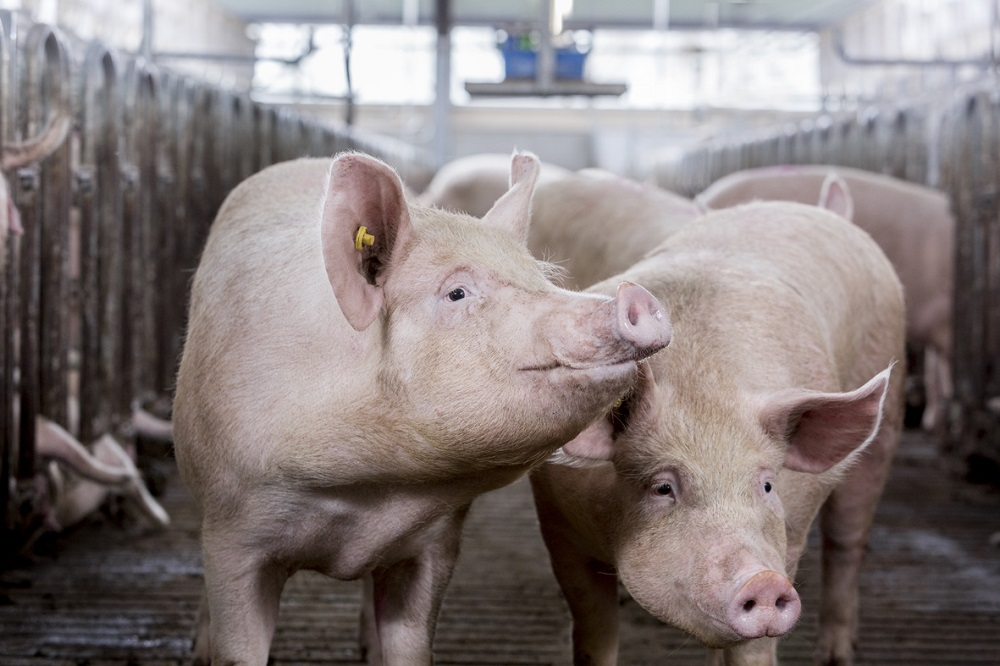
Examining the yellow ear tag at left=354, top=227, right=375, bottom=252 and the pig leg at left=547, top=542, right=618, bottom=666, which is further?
the pig leg at left=547, top=542, right=618, bottom=666

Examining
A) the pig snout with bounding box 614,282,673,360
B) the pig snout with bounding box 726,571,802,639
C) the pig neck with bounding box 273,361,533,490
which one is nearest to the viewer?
the pig snout with bounding box 614,282,673,360

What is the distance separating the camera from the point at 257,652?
9.61ft

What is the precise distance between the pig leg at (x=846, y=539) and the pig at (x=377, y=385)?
4.82ft

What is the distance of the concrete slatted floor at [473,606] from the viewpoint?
13.5 ft

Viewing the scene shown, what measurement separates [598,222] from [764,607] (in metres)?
2.76

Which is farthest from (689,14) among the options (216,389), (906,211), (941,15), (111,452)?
(216,389)

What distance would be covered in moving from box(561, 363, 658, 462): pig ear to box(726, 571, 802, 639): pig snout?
46 cm

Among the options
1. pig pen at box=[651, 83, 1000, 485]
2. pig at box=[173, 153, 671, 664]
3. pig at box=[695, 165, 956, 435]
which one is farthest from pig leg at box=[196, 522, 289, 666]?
pig at box=[695, 165, 956, 435]

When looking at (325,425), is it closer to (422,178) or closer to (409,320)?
(409,320)

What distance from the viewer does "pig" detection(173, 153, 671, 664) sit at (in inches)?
89.4

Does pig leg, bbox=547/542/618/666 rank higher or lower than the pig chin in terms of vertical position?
lower

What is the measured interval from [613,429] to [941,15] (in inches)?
723

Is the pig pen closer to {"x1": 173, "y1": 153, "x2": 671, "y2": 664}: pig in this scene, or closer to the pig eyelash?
the pig eyelash

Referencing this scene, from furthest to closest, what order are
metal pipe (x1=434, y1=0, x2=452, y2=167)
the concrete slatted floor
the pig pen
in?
1. metal pipe (x1=434, y1=0, x2=452, y2=167)
2. the pig pen
3. the concrete slatted floor
